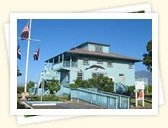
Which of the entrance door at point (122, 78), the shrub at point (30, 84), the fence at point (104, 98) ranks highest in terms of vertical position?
the entrance door at point (122, 78)

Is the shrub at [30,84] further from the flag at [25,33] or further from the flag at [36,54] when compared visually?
the flag at [25,33]

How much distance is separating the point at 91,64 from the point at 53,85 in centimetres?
30

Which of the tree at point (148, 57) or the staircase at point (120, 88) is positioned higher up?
the tree at point (148, 57)

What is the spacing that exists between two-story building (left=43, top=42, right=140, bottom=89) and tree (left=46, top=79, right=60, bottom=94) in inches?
1.3

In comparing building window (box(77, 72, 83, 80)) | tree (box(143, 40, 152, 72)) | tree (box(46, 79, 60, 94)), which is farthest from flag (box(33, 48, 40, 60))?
tree (box(143, 40, 152, 72))

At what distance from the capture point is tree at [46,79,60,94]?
3.67 meters

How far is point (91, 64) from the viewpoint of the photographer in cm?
365

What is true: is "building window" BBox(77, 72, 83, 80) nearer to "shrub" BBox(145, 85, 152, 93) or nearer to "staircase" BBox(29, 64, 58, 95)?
"staircase" BBox(29, 64, 58, 95)

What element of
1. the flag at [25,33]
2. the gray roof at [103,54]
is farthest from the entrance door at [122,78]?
the flag at [25,33]

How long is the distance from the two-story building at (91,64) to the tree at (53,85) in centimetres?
3

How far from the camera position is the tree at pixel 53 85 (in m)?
3.67
